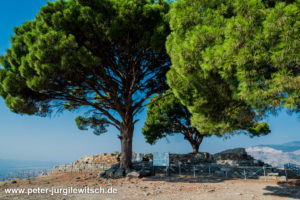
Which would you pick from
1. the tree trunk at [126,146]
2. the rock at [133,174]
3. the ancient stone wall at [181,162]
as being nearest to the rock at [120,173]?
the rock at [133,174]

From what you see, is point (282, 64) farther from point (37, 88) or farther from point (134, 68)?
point (37, 88)

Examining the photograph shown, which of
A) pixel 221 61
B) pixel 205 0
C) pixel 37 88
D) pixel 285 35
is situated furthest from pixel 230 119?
pixel 37 88

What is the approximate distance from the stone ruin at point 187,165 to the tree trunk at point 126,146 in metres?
0.60

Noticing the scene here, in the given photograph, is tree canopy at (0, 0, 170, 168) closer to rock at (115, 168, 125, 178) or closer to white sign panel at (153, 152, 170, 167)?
rock at (115, 168, 125, 178)

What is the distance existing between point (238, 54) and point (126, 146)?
8.49 m

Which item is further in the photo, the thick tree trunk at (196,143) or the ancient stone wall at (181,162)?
the thick tree trunk at (196,143)

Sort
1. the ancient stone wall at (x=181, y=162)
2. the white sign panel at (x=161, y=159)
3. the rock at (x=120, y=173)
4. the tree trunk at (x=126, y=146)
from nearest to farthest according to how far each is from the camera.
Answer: the rock at (x=120, y=173)
the white sign panel at (x=161, y=159)
the tree trunk at (x=126, y=146)
the ancient stone wall at (x=181, y=162)

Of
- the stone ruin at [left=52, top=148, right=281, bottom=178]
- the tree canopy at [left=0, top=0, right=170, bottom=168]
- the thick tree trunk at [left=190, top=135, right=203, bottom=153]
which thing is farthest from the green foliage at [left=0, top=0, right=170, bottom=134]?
the thick tree trunk at [left=190, top=135, right=203, bottom=153]

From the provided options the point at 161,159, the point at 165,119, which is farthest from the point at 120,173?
the point at 165,119

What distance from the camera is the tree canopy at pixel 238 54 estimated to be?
353 cm

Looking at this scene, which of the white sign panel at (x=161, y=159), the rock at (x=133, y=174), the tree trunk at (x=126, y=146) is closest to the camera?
the rock at (x=133, y=174)

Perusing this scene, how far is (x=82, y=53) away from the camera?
7.60 metres

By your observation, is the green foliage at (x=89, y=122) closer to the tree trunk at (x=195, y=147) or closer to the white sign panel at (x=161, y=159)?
the white sign panel at (x=161, y=159)

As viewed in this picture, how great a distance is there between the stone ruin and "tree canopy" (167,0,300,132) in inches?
247
